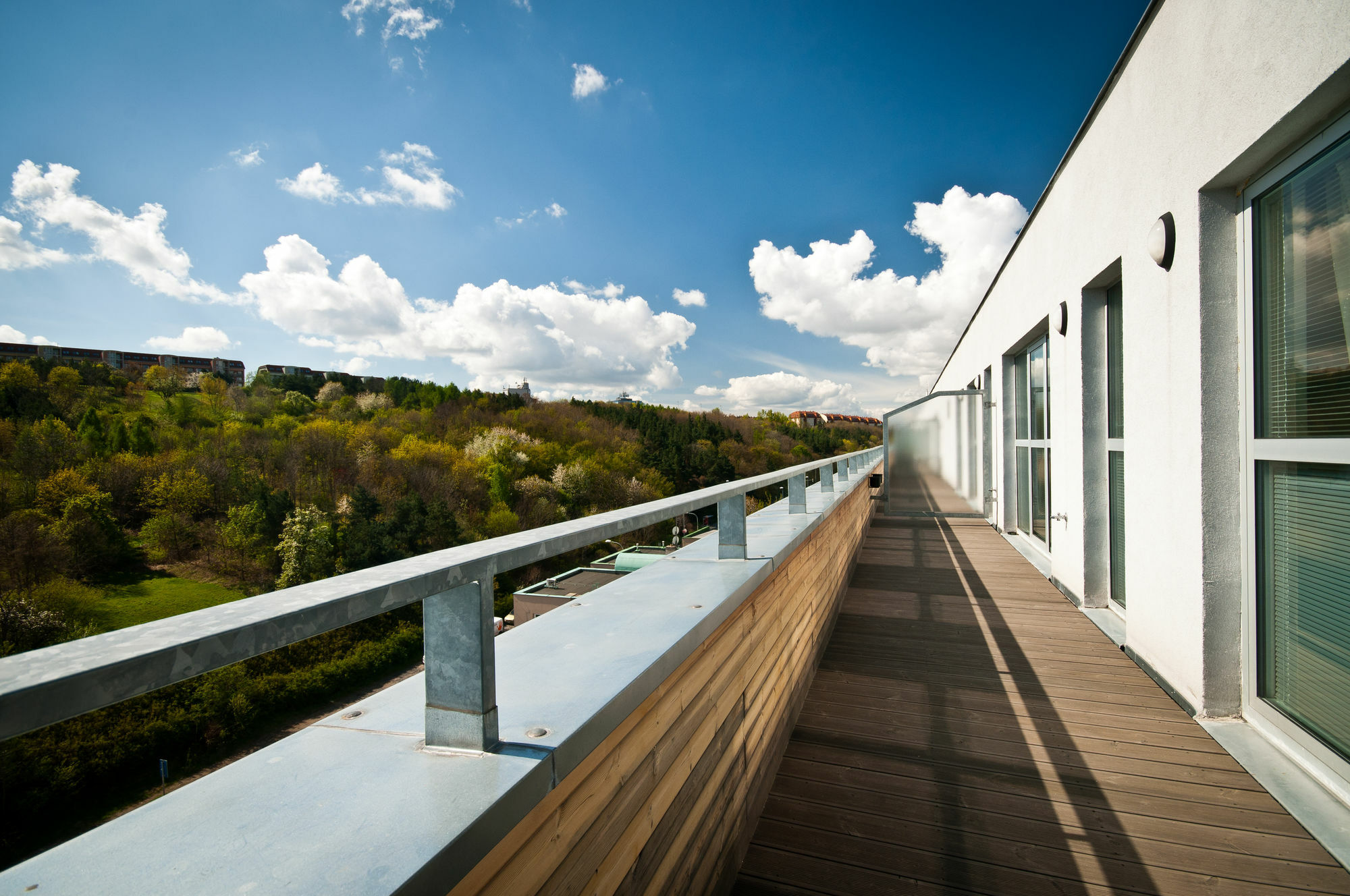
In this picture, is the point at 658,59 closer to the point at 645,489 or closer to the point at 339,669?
the point at 339,669

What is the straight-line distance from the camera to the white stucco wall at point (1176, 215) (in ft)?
7.89

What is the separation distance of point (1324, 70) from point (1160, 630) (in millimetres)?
2786

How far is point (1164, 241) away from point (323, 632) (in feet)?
13.6

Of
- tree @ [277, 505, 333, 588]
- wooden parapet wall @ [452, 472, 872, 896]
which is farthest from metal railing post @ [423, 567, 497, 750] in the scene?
tree @ [277, 505, 333, 588]

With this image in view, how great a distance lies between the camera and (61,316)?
7838cm

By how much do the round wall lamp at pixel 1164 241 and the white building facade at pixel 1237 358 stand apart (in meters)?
0.01

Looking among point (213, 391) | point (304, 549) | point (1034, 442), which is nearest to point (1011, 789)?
point (1034, 442)

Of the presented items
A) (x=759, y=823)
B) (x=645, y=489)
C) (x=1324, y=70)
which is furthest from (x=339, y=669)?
(x=1324, y=70)

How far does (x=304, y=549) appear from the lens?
146 feet

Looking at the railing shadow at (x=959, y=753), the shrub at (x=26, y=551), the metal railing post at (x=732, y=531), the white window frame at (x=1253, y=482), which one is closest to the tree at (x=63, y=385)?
the shrub at (x=26, y=551)

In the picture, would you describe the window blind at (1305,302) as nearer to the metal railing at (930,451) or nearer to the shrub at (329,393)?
the metal railing at (930,451)

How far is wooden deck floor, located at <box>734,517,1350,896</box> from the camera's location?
216 centimetres

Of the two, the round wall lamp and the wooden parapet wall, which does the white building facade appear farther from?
the wooden parapet wall

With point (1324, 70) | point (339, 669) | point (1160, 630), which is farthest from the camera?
point (339, 669)
